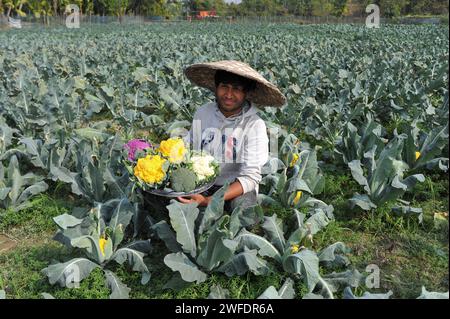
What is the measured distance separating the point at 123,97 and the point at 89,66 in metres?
4.00

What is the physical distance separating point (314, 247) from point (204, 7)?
10579cm

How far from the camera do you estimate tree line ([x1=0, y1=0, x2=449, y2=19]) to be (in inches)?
2124

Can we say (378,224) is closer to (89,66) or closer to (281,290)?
(281,290)

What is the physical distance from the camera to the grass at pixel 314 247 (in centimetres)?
270

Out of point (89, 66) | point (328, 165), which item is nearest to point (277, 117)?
point (328, 165)

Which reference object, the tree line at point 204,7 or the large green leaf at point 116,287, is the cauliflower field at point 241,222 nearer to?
the large green leaf at point 116,287

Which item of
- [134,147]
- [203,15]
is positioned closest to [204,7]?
[203,15]

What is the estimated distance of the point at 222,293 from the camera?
2492mm

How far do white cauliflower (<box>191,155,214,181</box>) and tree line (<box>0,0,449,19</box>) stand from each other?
46.0m

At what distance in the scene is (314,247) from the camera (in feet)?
10.5

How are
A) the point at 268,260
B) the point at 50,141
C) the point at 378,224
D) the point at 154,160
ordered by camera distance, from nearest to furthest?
the point at 154,160, the point at 268,260, the point at 378,224, the point at 50,141

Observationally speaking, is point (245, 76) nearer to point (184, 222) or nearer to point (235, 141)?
point (235, 141)

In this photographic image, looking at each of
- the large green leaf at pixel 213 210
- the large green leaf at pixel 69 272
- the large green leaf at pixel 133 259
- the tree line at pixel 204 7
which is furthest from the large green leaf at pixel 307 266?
the tree line at pixel 204 7
